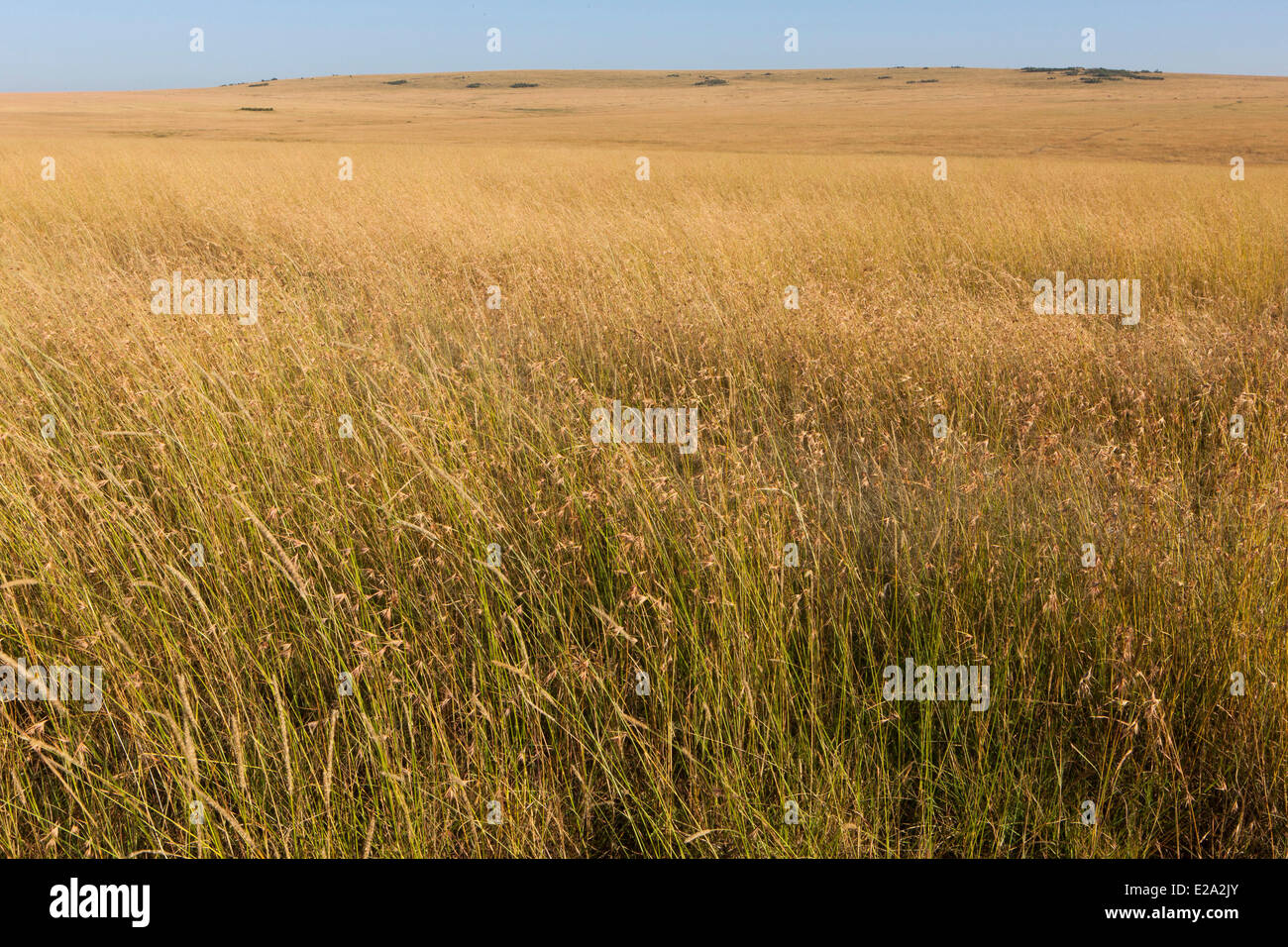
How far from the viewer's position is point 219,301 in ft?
13.8

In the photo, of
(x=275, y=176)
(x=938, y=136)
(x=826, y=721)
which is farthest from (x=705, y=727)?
(x=938, y=136)

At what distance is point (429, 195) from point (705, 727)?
934 centimetres

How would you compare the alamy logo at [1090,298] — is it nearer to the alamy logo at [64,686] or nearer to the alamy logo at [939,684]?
the alamy logo at [939,684]

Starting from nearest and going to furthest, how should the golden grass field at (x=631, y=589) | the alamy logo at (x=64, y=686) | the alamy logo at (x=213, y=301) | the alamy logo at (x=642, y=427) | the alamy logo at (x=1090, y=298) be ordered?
the golden grass field at (x=631, y=589)
the alamy logo at (x=64, y=686)
the alamy logo at (x=642, y=427)
the alamy logo at (x=213, y=301)
the alamy logo at (x=1090, y=298)

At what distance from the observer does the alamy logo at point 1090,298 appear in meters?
5.21

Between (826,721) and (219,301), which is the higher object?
(219,301)

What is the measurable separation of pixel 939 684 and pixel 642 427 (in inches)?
68.2

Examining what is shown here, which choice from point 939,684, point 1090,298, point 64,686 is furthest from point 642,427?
point 1090,298

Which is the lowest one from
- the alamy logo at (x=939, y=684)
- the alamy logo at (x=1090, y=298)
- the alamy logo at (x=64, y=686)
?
the alamy logo at (x=939, y=684)

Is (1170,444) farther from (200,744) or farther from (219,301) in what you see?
(219,301)

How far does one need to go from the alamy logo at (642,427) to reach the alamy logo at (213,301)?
1.99 m

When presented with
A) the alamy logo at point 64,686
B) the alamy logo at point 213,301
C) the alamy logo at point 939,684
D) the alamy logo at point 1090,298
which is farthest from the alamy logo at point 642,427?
the alamy logo at point 1090,298

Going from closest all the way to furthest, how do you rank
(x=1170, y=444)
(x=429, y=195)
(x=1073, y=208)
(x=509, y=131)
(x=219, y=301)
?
(x=1170, y=444), (x=219, y=301), (x=1073, y=208), (x=429, y=195), (x=509, y=131)

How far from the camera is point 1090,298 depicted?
5.89 metres
